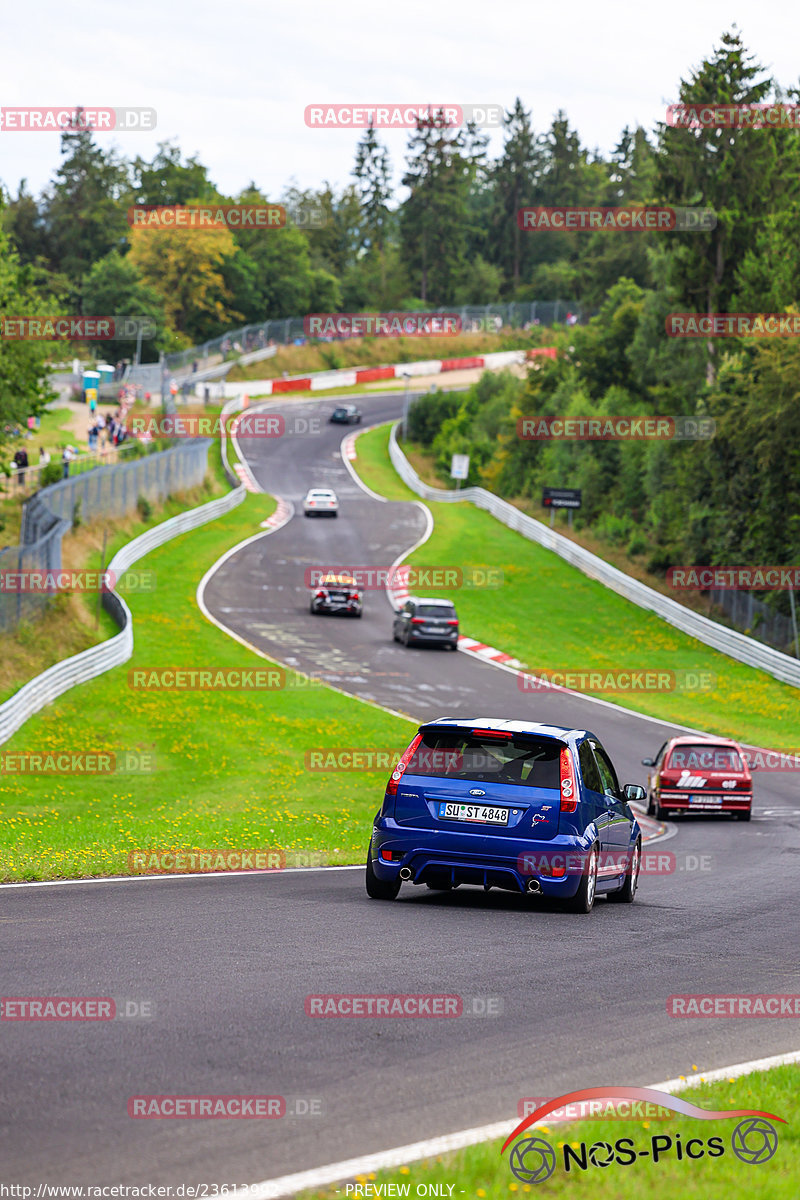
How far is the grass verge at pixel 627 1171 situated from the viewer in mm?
4871

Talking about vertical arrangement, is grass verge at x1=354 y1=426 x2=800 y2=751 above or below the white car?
below

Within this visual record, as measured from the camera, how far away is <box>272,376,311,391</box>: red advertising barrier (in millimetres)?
107688

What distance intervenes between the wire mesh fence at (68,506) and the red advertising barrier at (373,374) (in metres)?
51.8

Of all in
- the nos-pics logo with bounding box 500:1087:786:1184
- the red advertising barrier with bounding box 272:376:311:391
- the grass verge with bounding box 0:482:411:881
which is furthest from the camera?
the red advertising barrier with bounding box 272:376:311:391

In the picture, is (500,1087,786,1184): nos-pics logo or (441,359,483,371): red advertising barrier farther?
(441,359,483,371): red advertising barrier

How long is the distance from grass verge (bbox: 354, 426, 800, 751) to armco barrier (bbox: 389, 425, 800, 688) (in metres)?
0.37

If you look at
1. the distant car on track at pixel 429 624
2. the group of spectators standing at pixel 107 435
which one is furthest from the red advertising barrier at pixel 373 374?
the distant car on track at pixel 429 624

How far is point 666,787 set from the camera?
23.8 meters

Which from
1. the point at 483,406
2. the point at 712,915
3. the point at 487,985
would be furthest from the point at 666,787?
the point at 483,406

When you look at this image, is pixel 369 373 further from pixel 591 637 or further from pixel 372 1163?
pixel 372 1163

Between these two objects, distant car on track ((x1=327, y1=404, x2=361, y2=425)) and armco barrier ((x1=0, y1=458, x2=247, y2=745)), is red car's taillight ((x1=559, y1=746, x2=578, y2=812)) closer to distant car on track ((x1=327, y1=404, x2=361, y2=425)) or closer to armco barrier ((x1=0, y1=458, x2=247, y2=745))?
armco barrier ((x1=0, y1=458, x2=247, y2=745))

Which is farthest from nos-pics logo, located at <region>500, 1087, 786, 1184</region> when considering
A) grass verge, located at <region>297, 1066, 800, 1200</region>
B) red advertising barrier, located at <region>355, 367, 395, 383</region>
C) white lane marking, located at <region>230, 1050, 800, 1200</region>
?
red advertising barrier, located at <region>355, 367, 395, 383</region>

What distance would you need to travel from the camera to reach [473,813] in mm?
11164

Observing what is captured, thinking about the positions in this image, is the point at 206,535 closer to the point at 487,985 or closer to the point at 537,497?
the point at 537,497
